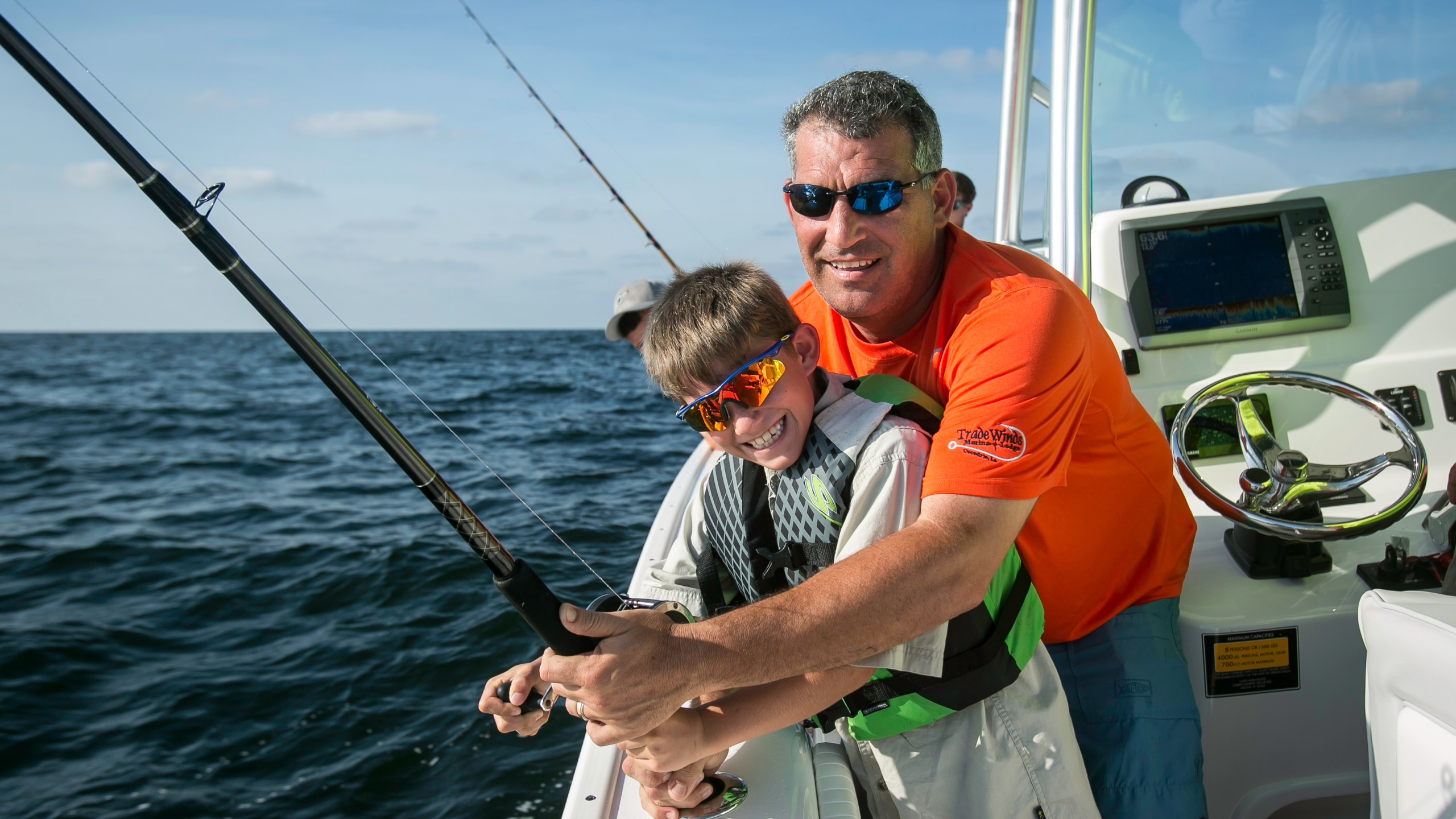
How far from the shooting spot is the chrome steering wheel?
6.06 ft

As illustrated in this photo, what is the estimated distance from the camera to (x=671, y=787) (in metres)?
1.47

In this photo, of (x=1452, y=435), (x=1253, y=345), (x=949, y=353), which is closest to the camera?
(x=949, y=353)

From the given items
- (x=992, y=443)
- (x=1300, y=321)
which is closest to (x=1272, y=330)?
(x=1300, y=321)

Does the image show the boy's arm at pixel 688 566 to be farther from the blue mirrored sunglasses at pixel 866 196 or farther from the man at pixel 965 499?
the blue mirrored sunglasses at pixel 866 196

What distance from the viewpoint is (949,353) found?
170cm

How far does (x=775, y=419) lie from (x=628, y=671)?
50 centimetres

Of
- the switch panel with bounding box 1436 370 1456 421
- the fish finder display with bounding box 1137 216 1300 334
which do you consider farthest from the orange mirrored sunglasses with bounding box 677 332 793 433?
the switch panel with bounding box 1436 370 1456 421

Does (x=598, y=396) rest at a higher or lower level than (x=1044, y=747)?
lower

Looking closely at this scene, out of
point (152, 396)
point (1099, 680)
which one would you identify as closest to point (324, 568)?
point (1099, 680)

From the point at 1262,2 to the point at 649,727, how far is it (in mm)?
2993

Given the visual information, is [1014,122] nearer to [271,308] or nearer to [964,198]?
[964,198]

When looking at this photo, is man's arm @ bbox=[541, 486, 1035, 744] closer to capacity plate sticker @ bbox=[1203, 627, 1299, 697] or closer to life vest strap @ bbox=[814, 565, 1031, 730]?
→ life vest strap @ bbox=[814, 565, 1031, 730]

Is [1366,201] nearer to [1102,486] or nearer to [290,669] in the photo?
[1102,486]

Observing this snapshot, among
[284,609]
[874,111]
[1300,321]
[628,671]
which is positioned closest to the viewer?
[628,671]
